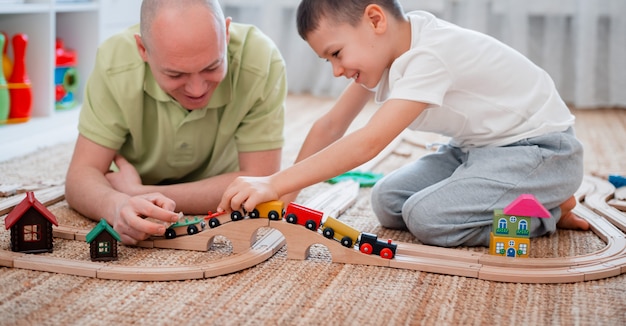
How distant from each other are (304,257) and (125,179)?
1.32ft

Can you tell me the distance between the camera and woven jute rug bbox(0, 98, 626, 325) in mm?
890

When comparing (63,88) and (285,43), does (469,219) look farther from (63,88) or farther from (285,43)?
(285,43)

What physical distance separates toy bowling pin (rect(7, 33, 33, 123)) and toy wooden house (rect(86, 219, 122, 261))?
104 centimetres

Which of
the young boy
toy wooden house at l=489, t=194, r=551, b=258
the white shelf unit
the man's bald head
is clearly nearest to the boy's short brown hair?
the young boy

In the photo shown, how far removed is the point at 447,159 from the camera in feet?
4.61

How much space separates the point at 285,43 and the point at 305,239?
6.49ft

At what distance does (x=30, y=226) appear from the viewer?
3.55ft

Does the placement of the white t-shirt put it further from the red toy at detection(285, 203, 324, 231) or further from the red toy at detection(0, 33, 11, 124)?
the red toy at detection(0, 33, 11, 124)

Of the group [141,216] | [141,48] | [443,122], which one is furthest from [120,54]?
[443,122]

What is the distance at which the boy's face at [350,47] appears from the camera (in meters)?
1.15

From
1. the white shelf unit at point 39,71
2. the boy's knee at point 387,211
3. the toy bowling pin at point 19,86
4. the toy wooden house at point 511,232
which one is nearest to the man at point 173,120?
the boy's knee at point 387,211

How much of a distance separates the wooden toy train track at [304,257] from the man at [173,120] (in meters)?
0.15

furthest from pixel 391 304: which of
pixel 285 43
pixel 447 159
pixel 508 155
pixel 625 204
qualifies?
pixel 285 43

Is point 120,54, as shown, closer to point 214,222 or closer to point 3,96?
point 214,222
